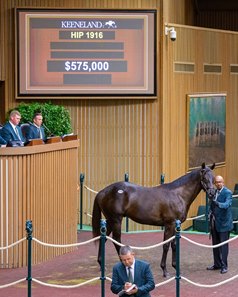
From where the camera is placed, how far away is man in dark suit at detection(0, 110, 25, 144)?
18.7 m

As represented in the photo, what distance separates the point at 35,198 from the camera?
61.9 feet

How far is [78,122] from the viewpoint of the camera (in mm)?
25094

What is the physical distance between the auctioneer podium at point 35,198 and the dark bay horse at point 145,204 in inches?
50.5

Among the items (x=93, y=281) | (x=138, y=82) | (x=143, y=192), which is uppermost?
(x=138, y=82)

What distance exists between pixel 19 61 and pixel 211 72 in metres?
6.13

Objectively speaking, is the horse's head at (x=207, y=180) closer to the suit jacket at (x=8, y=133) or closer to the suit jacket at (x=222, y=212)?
the suit jacket at (x=222, y=212)

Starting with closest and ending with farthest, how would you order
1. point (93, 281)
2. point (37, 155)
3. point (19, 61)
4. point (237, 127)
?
point (93, 281), point (37, 155), point (19, 61), point (237, 127)

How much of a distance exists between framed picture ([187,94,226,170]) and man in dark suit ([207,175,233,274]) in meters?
8.53

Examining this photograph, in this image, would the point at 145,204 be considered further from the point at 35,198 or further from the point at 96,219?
the point at 35,198

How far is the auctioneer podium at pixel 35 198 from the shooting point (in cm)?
A: 1853

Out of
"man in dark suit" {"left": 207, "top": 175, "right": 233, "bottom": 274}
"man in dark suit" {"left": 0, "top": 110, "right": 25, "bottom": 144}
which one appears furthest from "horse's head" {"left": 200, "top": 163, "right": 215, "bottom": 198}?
"man in dark suit" {"left": 0, "top": 110, "right": 25, "bottom": 144}

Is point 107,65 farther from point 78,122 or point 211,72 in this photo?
point 211,72

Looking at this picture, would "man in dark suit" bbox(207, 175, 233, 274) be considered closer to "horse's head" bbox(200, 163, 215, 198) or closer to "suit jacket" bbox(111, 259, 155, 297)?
"horse's head" bbox(200, 163, 215, 198)

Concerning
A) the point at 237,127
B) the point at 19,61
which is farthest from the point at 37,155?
the point at 237,127
